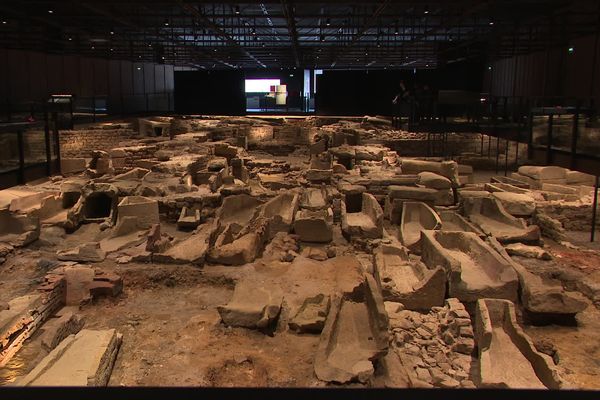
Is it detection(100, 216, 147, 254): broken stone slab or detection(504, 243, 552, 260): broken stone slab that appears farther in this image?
detection(100, 216, 147, 254): broken stone slab

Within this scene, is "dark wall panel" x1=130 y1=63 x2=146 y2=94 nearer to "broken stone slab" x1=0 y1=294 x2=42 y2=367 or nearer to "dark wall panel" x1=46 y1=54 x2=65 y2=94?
"dark wall panel" x1=46 y1=54 x2=65 y2=94

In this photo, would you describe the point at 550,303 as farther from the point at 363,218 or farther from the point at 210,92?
the point at 210,92

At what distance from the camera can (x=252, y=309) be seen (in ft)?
24.3

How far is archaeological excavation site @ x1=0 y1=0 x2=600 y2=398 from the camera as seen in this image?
6453mm

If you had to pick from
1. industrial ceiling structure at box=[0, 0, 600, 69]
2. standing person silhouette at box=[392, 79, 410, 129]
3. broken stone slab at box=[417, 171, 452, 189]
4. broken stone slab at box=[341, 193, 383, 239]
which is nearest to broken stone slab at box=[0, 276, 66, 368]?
broken stone slab at box=[341, 193, 383, 239]

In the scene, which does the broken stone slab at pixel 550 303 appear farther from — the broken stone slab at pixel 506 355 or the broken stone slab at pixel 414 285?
the broken stone slab at pixel 414 285

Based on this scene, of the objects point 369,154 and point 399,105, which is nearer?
point 369,154

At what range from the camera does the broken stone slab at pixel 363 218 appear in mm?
11234

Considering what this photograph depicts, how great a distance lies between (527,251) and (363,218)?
3.61 meters

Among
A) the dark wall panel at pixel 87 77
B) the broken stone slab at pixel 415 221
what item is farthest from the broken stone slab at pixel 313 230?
the dark wall panel at pixel 87 77

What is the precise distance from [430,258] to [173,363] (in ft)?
16.0

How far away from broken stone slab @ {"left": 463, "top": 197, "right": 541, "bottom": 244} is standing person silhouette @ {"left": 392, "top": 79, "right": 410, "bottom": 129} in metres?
8.73

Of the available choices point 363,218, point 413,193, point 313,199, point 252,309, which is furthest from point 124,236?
point 413,193
